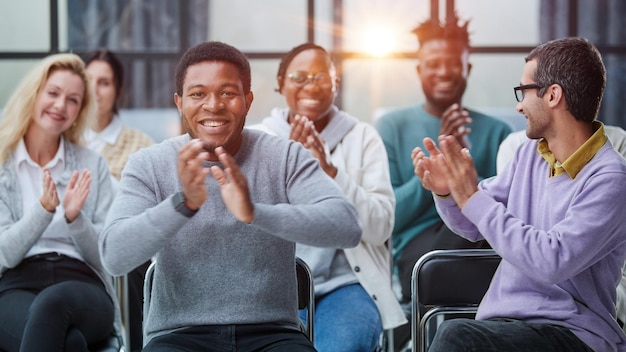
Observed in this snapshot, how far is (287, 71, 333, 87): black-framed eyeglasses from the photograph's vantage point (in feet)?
11.0

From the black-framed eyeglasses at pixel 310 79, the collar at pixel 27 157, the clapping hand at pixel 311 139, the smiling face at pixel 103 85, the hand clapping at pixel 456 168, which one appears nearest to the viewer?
the hand clapping at pixel 456 168

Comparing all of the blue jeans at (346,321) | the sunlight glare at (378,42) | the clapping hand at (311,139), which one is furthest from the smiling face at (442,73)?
the blue jeans at (346,321)

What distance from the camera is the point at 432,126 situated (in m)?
3.90

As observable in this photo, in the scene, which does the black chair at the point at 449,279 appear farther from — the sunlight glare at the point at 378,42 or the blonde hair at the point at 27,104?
the sunlight glare at the point at 378,42

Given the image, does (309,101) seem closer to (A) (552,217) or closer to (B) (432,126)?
(B) (432,126)

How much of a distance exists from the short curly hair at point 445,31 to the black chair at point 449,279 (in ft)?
4.79

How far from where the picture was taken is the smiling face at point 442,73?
3.89m

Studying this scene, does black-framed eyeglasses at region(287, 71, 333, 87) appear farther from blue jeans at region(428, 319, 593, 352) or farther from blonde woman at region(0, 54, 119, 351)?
blue jeans at region(428, 319, 593, 352)

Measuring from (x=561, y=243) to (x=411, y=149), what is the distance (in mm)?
1679

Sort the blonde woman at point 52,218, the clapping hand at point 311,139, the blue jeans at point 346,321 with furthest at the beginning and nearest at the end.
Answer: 1. the clapping hand at point 311,139
2. the blue jeans at point 346,321
3. the blonde woman at point 52,218

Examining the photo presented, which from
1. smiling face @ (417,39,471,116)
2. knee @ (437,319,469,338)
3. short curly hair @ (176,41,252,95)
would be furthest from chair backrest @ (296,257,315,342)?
smiling face @ (417,39,471,116)

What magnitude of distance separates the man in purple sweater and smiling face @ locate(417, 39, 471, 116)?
4.74 ft

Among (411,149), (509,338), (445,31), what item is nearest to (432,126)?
(411,149)

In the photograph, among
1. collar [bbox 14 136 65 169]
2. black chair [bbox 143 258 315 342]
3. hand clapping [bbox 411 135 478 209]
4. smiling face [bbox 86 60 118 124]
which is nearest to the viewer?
hand clapping [bbox 411 135 478 209]
